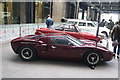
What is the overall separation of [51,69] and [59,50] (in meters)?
0.75

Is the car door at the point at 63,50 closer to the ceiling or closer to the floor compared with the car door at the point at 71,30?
closer to the floor

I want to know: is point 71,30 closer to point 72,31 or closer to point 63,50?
point 72,31

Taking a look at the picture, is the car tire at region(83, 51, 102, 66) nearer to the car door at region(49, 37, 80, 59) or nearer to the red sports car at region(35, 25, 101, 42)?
the car door at region(49, 37, 80, 59)

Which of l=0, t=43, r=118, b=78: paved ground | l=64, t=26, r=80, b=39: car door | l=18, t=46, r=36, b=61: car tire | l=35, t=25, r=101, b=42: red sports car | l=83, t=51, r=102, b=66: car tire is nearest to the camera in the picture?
l=0, t=43, r=118, b=78: paved ground

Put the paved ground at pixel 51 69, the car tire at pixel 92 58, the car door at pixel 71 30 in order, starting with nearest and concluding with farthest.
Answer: the paved ground at pixel 51 69, the car tire at pixel 92 58, the car door at pixel 71 30

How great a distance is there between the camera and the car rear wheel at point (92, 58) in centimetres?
519

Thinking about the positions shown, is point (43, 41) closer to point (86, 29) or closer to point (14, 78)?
point (14, 78)

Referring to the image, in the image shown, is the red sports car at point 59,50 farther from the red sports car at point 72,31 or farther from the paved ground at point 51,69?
the red sports car at point 72,31

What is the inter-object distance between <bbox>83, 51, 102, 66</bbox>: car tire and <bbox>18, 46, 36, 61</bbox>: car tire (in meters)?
1.82

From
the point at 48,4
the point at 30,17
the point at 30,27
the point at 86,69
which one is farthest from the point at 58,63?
the point at 48,4

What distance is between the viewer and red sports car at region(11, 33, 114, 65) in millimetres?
5203

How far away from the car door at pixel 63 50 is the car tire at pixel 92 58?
304 millimetres

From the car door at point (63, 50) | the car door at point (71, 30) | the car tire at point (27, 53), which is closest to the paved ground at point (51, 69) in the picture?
the car tire at point (27, 53)

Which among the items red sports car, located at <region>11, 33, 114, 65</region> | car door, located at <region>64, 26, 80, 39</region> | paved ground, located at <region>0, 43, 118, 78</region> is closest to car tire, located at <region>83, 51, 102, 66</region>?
red sports car, located at <region>11, 33, 114, 65</region>
